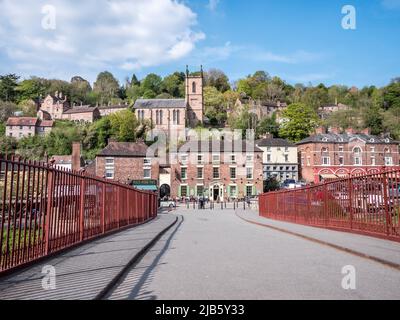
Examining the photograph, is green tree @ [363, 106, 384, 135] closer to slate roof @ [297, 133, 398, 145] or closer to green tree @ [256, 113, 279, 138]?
slate roof @ [297, 133, 398, 145]

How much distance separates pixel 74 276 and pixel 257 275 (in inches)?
113

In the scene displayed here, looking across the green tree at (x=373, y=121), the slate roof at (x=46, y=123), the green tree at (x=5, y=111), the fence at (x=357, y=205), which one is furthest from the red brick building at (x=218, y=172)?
the green tree at (x=5, y=111)

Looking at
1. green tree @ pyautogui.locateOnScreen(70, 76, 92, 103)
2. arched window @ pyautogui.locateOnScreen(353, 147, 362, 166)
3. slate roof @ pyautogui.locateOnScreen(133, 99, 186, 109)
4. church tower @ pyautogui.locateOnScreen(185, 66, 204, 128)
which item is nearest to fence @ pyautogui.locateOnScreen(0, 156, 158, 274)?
arched window @ pyautogui.locateOnScreen(353, 147, 362, 166)

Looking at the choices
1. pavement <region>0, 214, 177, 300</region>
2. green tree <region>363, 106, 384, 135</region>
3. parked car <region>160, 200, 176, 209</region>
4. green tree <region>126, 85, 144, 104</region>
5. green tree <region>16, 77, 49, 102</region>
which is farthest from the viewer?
green tree <region>126, 85, 144, 104</region>

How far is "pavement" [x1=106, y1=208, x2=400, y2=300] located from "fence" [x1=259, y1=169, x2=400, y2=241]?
2.28 feet

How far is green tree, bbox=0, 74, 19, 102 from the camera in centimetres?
11969

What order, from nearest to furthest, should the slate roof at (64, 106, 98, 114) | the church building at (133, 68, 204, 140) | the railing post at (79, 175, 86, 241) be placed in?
the railing post at (79, 175, 86, 241)
the church building at (133, 68, 204, 140)
the slate roof at (64, 106, 98, 114)

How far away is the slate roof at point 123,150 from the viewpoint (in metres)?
62.8

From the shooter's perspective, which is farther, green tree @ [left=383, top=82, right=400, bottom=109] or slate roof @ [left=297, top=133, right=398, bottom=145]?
green tree @ [left=383, top=82, right=400, bottom=109]

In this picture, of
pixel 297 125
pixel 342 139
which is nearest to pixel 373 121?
pixel 297 125

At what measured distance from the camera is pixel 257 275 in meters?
6.24
